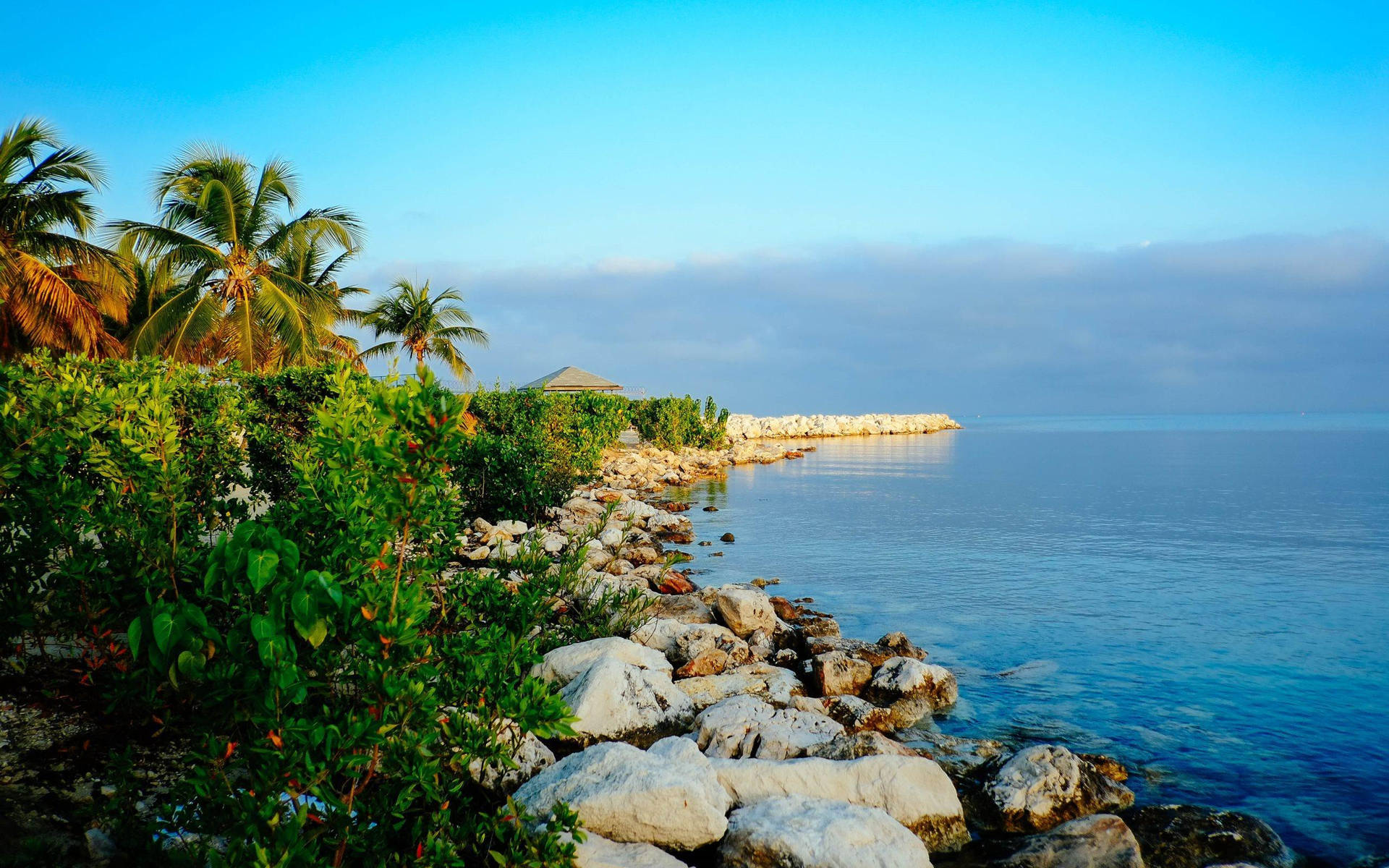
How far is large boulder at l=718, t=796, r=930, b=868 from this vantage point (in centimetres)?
526

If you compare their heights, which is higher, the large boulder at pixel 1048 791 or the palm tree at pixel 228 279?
the palm tree at pixel 228 279

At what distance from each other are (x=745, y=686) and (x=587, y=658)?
6.37 feet

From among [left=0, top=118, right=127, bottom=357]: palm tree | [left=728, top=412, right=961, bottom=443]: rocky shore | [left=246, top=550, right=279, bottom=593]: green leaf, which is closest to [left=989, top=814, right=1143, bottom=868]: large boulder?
[left=246, top=550, right=279, bottom=593]: green leaf

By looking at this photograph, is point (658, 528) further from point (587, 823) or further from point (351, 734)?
point (351, 734)

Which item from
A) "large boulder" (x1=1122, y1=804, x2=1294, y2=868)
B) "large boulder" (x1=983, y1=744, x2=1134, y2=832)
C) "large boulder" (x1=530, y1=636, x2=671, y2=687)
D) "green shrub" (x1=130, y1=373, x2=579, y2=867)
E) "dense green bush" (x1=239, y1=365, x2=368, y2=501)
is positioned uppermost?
"dense green bush" (x1=239, y1=365, x2=368, y2=501)

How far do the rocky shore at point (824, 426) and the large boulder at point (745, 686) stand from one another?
5425cm

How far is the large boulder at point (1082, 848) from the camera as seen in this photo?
19.3 feet

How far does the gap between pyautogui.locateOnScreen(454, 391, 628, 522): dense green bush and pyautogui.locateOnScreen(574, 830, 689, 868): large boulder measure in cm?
1010

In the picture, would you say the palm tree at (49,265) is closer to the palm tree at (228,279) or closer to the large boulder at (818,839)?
the palm tree at (228,279)

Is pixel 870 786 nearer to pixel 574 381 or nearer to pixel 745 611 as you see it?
pixel 745 611

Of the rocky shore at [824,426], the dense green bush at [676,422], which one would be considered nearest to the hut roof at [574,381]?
the dense green bush at [676,422]

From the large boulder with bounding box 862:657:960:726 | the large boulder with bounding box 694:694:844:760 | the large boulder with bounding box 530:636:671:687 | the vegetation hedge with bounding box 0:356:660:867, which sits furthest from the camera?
the large boulder with bounding box 862:657:960:726

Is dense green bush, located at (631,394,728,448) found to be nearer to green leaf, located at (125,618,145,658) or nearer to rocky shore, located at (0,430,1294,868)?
rocky shore, located at (0,430,1294,868)

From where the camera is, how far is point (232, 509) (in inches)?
240
